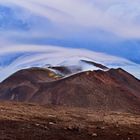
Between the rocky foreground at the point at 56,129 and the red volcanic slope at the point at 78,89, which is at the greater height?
the red volcanic slope at the point at 78,89

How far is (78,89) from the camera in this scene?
214 ft

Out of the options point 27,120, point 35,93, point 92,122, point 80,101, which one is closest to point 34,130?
point 27,120

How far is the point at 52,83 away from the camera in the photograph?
6956 centimetres

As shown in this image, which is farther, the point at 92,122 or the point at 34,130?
the point at 92,122

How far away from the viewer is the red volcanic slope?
60.5 m

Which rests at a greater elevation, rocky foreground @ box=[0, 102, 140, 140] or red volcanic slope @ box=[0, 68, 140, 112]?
red volcanic slope @ box=[0, 68, 140, 112]

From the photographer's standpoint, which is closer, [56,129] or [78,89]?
[56,129]

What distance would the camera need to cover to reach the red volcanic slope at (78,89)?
6047cm

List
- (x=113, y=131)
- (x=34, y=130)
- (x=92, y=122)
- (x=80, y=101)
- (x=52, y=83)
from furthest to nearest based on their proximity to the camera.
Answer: (x=52, y=83) → (x=80, y=101) → (x=92, y=122) → (x=113, y=131) → (x=34, y=130)

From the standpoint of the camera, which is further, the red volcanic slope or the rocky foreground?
the red volcanic slope

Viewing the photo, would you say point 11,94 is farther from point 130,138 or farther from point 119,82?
point 130,138

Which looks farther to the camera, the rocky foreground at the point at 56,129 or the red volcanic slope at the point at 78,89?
the red volcanic slope at the point at 78,89

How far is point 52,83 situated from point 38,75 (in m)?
11.3

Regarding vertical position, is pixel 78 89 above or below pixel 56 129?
above
